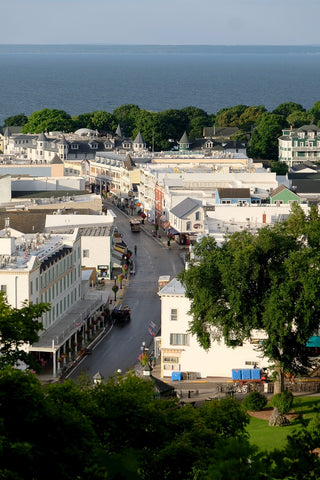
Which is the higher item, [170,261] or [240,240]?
[240,240]

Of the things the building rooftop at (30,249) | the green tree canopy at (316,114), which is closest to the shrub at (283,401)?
the building rooftop at (30,249)

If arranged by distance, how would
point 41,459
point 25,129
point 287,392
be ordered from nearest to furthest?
point 41,459 < point 287,392 < point 25,129

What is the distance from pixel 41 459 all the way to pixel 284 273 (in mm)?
21549

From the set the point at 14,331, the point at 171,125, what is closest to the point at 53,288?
the point at 14,331

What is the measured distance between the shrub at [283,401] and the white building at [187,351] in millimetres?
5312

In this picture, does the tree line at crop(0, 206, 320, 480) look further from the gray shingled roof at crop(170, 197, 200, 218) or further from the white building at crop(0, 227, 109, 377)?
the gray shingled roof at crop(170, 197, 200, 218)

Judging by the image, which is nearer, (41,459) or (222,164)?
(41,459)

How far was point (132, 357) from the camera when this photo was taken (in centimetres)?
5475

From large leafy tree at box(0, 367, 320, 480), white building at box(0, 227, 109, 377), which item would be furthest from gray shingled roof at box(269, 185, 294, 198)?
large leafy tree at box(0, 367, 320, 480)

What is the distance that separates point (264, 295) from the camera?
47875 millimetres

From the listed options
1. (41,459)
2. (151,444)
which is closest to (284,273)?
(151,444)

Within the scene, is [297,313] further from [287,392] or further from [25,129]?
[25,129]

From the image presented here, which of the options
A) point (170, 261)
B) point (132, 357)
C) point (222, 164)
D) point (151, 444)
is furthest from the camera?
point (222, 164)

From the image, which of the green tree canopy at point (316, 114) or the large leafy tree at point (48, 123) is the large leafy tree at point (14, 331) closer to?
the large leafy tree at point (48, 123)
